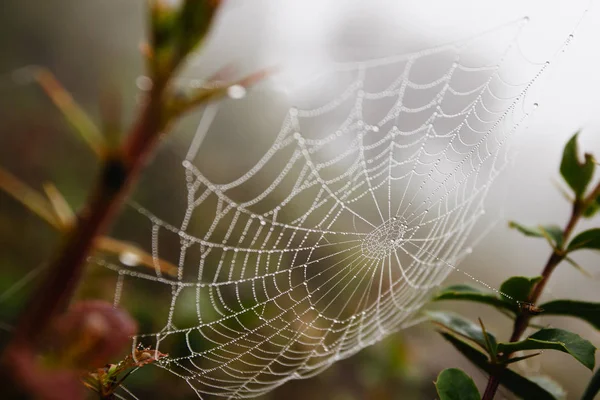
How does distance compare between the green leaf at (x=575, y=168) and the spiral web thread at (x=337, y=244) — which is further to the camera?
the spiral web thread at (x=337, y=244)

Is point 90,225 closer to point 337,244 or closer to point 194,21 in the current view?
point 194,21

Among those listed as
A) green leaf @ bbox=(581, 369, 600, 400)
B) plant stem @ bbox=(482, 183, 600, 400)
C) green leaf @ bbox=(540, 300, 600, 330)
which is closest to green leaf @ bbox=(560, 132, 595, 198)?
plant stem @ bbox=(482, 183, 600, 400)

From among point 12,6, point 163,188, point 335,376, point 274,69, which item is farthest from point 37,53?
point 274,69

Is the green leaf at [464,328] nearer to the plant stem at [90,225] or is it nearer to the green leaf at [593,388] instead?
the green leaf at [593,388]

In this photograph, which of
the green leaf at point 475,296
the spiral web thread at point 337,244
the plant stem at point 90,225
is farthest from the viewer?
the spiral web thread at point 337,244

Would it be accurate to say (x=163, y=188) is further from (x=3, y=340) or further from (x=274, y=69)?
(x=274, y=69)

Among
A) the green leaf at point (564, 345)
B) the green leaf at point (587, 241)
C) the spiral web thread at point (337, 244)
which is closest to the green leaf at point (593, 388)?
the green leaf at point (564, 345)

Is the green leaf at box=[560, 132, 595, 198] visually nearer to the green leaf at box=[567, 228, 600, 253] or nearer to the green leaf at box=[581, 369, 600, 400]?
the green leaf at box=[567, 228, 600, 253]

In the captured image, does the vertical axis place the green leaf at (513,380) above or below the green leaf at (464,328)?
below

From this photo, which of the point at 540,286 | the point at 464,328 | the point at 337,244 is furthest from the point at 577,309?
the point at 337,244
